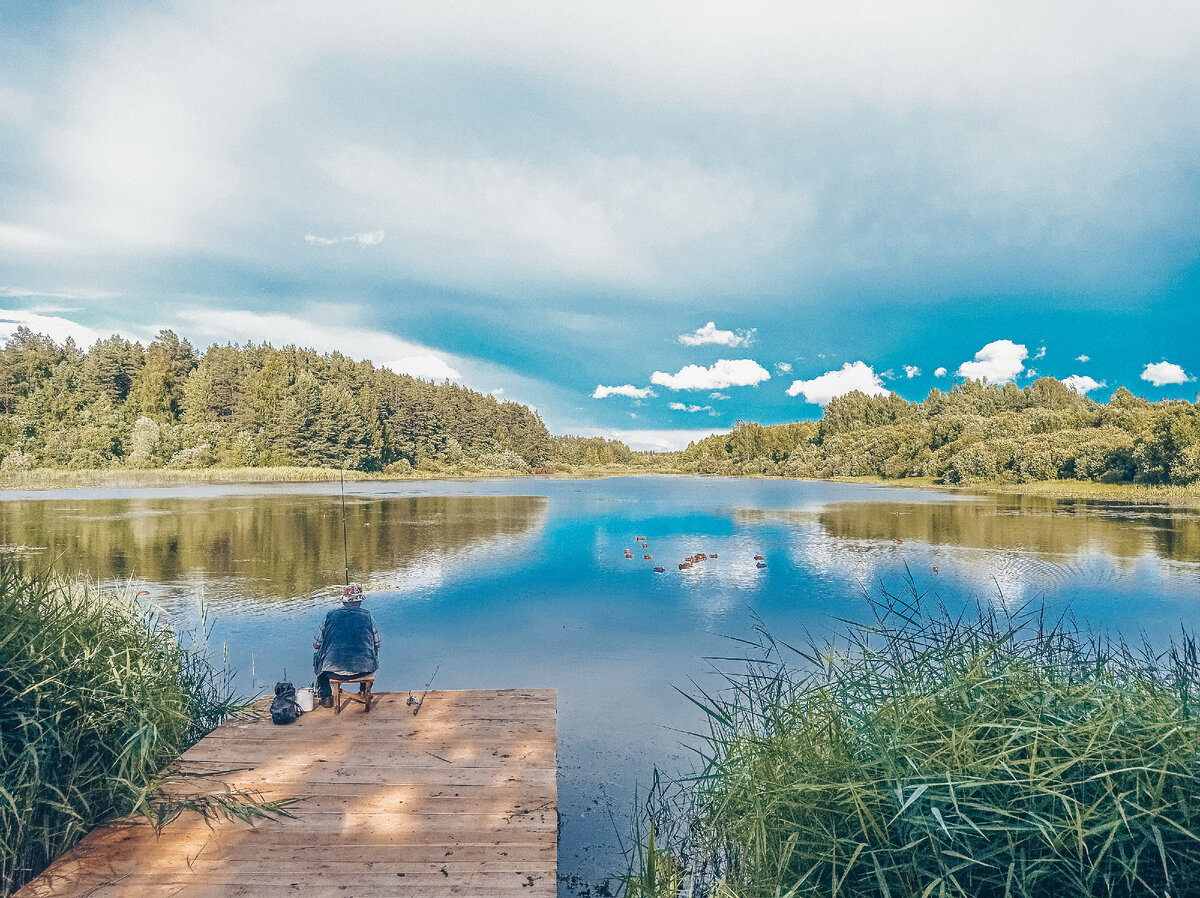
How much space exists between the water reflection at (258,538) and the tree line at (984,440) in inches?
1312

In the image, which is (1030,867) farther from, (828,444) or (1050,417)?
(828,444)

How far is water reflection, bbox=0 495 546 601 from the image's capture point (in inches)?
538

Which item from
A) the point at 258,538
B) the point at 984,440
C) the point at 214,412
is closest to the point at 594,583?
the point at 258,538

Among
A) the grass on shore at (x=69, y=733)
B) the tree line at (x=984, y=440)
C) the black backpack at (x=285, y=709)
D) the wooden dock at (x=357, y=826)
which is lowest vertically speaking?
the wooden dock at (x=357, y=826)

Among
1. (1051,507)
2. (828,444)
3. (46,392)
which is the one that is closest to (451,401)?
(46,392)

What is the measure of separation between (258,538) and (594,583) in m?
11.5

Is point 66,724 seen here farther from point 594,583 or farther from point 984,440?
point 984,440

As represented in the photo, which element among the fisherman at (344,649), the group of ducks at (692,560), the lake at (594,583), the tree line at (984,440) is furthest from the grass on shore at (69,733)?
the tree line at (984,440)

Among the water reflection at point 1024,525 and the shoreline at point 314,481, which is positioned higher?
the shoreline at point 314,481

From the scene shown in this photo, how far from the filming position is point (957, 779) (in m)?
2.96

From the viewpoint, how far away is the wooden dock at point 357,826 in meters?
3.04

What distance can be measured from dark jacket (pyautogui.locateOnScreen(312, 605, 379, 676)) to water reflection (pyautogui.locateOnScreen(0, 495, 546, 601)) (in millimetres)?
5864

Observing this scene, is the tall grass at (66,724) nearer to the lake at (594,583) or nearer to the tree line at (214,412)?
the lake at (594,583)

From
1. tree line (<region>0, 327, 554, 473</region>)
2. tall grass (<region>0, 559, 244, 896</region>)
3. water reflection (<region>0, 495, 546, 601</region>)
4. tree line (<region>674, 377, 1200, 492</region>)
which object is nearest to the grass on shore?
tall grass (<region>0, 559, 244, 896</region>)
